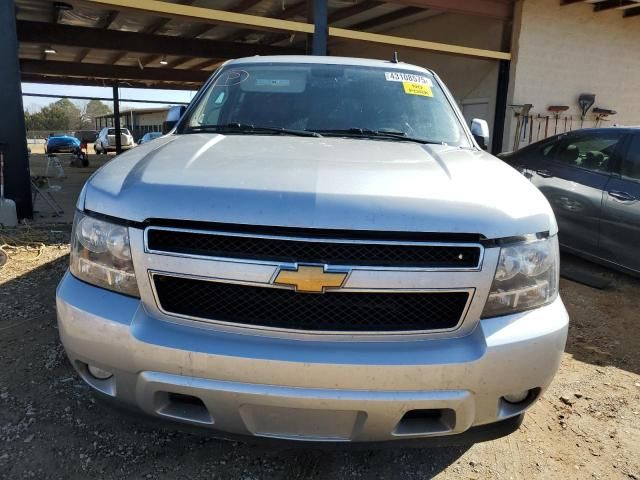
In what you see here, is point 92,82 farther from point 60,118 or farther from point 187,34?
point 60,118

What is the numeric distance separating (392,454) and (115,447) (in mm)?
1279

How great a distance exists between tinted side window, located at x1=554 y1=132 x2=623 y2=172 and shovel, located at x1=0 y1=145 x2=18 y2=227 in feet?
22.2

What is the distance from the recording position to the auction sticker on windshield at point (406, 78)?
10.6 ft

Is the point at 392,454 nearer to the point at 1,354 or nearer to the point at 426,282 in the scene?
the point at 426,282

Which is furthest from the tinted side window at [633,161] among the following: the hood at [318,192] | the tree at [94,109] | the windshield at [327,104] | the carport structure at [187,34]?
the tree at [94,109]

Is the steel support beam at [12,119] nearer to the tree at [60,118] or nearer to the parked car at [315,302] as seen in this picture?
the parked car at [315,302]

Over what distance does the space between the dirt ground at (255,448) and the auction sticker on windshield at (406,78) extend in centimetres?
213

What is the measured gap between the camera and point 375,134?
2.78m

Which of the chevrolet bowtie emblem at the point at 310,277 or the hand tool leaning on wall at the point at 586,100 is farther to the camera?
the hand tool leaning on wall at the point at 586,100

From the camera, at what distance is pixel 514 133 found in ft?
35.8

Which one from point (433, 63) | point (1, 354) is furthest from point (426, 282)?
point (433, 63)

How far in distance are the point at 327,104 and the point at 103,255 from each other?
174 cm

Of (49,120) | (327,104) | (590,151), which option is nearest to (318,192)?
(327,104)

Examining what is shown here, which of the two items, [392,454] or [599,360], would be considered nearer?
[392,454]
